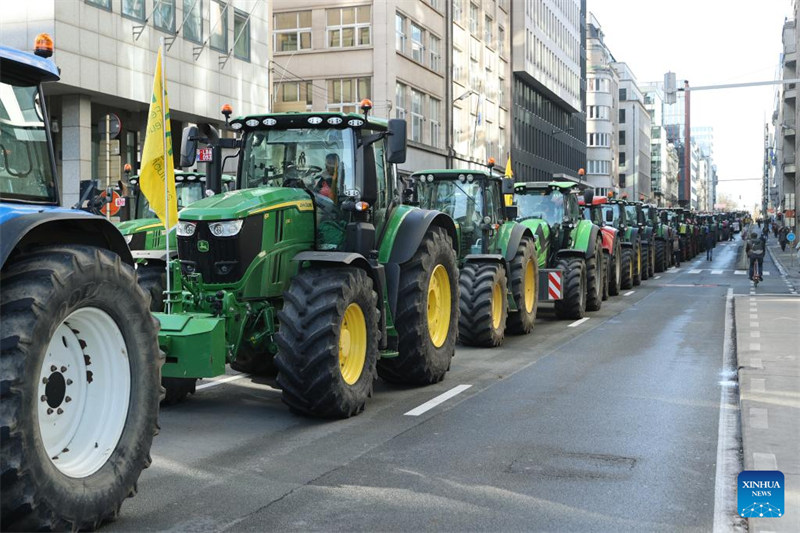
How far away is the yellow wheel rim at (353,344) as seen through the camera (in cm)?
860

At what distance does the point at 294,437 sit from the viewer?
782cm

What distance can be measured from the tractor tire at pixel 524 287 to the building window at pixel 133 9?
1548 cm

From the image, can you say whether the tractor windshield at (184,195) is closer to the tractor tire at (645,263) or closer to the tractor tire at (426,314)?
the tractor tire at (426,314)

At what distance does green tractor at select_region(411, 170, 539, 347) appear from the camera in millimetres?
14445

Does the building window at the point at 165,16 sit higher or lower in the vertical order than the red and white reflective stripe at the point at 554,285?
higher

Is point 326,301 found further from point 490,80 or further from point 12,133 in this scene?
point 490,80

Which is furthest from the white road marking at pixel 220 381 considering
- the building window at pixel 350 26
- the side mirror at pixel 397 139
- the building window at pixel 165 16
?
the building window at pixel 350 26

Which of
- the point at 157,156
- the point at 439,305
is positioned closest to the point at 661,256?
the point at 439,305

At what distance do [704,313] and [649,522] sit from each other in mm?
14595

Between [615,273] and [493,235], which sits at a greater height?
[493,235]

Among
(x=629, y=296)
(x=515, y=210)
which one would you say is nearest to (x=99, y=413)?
(x=515, y=210)

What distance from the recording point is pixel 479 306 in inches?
544

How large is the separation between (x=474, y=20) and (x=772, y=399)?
5184cm

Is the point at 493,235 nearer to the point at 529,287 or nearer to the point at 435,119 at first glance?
the point at 529,287
